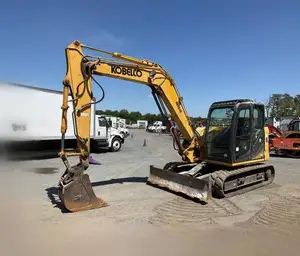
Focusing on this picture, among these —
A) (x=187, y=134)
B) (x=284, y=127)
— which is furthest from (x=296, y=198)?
(x=284, y=127)

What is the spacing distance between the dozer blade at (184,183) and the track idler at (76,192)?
237 cm

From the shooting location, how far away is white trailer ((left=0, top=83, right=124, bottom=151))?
307 inches

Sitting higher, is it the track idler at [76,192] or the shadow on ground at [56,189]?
the track idler at [76,192]

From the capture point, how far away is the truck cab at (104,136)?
2089 centimetres

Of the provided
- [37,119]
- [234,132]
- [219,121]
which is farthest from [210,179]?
[37,119]

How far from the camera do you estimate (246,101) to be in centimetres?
905

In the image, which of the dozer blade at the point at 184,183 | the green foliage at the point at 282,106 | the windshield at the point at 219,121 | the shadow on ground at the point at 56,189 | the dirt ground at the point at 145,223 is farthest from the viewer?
the green foliage at the point at 282,106

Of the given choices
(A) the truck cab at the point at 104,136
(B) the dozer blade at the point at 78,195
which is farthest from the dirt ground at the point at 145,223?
(A) the truck cab at the point at 104,136

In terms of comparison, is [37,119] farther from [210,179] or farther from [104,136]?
[210,179]

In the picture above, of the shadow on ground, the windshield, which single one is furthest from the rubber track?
the shadow on ground

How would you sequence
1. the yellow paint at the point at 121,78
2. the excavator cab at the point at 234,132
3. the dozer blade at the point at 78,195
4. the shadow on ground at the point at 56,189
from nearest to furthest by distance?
the dozer blade at the point at 78,195 < the yellow paint at the point at 121,78 < the shadow on ground at the point at 56,189 < the excavator cab at the point at 234,132

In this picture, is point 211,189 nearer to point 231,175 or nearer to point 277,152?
point 231,175

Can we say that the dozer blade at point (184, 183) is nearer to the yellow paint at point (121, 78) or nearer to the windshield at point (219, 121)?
the yellow paint at point (121, 78)

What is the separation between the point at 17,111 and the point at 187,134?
192 inches
